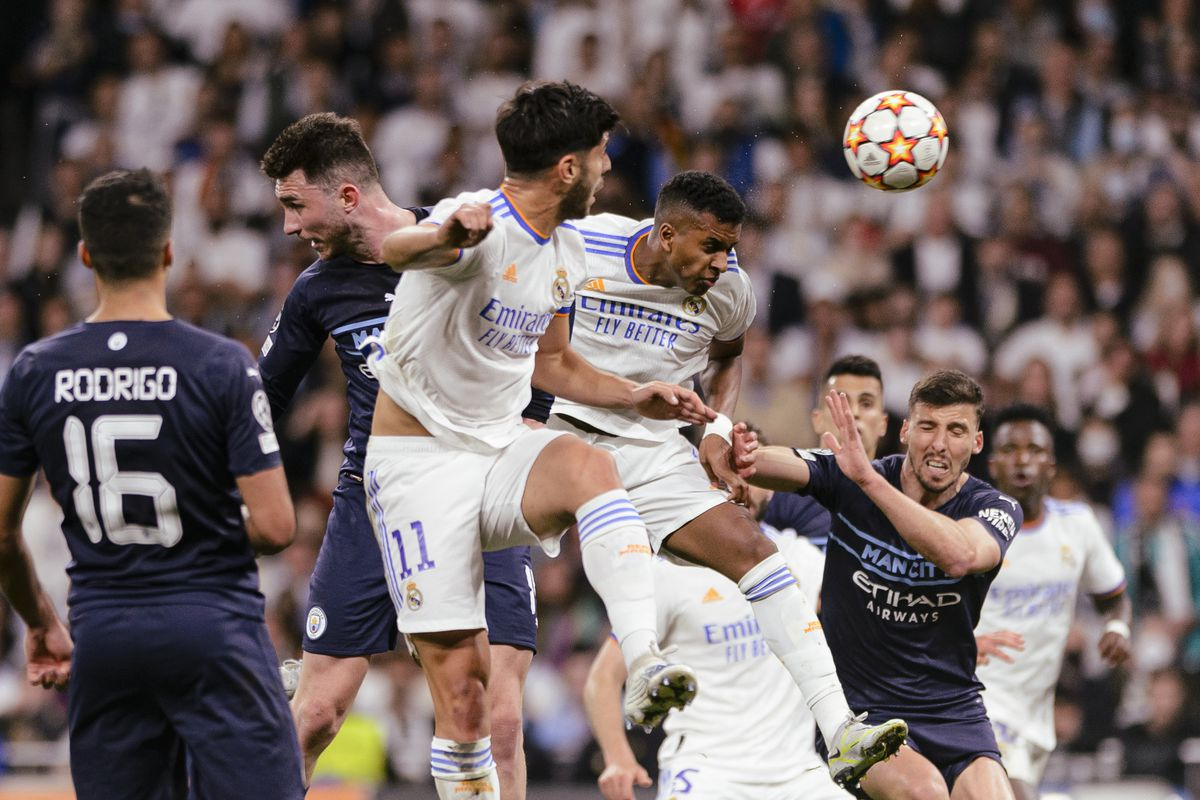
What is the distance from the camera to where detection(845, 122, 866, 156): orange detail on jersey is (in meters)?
8.08

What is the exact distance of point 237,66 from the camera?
51.2 ft

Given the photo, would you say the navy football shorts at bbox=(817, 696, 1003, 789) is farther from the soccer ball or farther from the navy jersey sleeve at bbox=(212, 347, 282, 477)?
the navy jersey sleeve at bbox=(212, 347, 282, 477)

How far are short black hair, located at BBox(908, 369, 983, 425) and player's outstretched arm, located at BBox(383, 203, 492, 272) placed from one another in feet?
8.27

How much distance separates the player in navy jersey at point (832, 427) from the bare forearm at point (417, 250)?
340cm

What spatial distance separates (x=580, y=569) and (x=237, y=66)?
632 cm

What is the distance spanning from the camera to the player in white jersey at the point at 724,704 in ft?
27.0

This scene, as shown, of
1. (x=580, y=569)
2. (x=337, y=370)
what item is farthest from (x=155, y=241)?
(x=337, y=370)

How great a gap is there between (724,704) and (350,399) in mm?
2648

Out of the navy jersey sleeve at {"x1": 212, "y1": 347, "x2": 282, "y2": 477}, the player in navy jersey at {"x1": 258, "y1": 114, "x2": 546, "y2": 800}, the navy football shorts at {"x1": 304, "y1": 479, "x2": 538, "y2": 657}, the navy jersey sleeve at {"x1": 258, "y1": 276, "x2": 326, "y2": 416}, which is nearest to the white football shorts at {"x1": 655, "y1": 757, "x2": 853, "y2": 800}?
the player in navy jersey at {"x1": 258, "y1": 114, "x2": 546, "y2": 800}

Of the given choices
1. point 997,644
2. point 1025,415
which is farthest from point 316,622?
point 1025,415

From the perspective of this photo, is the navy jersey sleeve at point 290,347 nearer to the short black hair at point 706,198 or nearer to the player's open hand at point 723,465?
the short black hair at point 706,198

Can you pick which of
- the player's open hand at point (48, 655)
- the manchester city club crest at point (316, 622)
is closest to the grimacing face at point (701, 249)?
the manchester city club crest at point (316, 622)

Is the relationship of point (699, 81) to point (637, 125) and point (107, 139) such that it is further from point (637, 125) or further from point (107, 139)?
point (107, 139)

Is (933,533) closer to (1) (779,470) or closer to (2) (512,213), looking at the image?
(1) (779,470)
